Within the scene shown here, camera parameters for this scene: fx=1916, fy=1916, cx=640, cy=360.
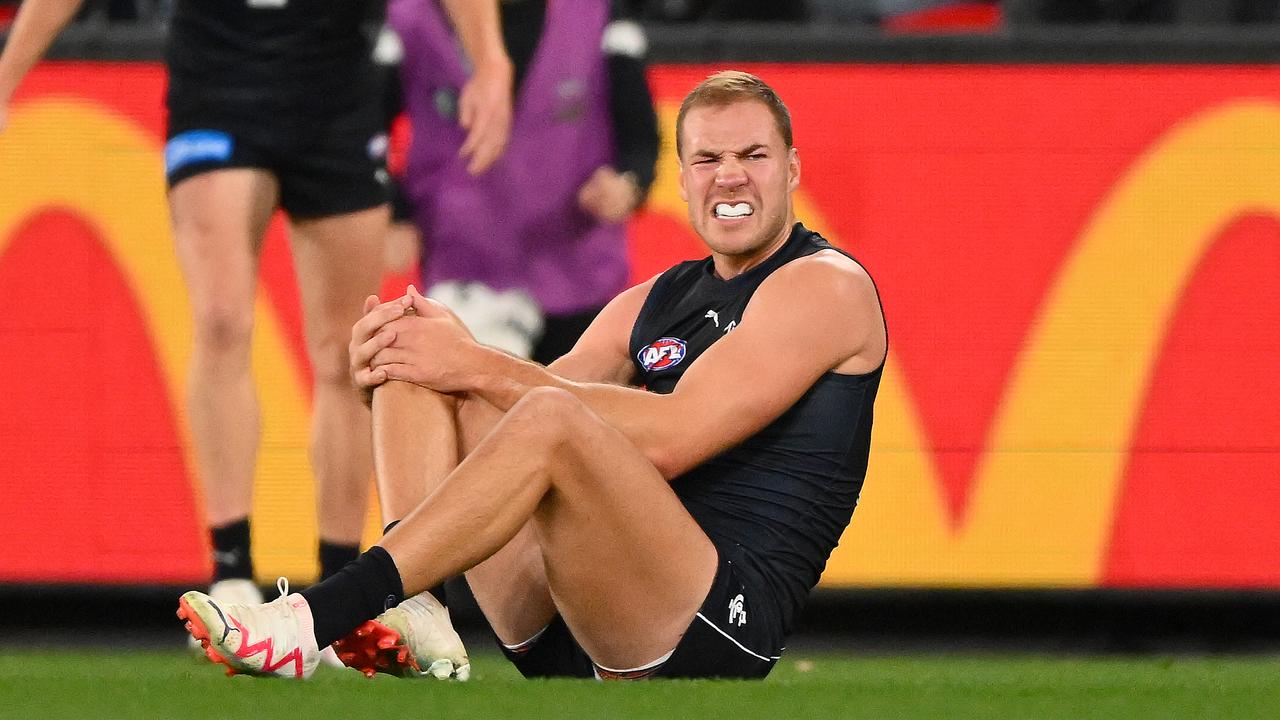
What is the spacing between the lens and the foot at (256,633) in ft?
10.3

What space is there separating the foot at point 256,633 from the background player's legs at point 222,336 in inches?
67.7

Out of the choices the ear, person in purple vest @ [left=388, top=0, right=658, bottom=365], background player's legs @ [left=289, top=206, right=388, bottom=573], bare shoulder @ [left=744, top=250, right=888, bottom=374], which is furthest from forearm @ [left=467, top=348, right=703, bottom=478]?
person in purple vest @ [left=388, top=0, right=658, bottom=365]

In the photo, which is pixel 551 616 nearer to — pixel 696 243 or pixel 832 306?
pixel 832 306

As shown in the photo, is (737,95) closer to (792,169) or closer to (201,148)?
(792,169)

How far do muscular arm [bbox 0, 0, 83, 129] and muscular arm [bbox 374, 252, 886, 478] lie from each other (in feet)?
6.64

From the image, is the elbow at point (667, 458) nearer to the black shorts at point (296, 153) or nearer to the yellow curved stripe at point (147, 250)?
the black shorts at point (296, 153)

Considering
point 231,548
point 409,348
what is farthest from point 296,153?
point 409,348

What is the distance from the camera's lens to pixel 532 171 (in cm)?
574

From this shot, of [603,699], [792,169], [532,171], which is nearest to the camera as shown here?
[603,699]

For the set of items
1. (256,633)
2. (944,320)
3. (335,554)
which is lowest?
(335,554)

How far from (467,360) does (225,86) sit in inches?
66.8

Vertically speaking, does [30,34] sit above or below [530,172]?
above

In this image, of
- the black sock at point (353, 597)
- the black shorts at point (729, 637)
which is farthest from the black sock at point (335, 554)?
the black sock at point (353, 597)

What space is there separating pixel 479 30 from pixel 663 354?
1529 millimetres
